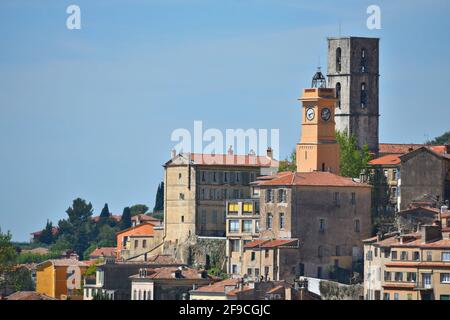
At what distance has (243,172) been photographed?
106375 millimetres

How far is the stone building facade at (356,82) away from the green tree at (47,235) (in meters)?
68.0

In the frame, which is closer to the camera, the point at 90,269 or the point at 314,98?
the point at 314,98

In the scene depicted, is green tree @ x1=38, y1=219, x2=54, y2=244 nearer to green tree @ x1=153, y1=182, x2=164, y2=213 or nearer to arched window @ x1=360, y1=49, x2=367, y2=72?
green tree @ x1=153, y1=182, x2=164, y2=213

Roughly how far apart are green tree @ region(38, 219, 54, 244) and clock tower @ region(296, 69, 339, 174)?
76336mm

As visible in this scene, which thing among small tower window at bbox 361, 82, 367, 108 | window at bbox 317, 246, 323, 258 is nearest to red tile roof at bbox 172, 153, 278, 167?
small tower window at bbox 361, 82, 367, 108

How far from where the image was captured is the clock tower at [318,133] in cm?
10181

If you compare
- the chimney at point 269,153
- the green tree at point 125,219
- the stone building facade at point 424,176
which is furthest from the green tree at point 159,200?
A: the stone building facade at point 424,176

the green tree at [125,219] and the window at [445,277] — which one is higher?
the green tree at [125,219]

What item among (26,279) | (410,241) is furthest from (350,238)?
(26,279)

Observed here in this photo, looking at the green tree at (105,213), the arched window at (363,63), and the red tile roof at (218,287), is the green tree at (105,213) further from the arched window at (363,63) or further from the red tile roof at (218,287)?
the red tile roof at (218,287)

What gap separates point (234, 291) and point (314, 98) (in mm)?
19858

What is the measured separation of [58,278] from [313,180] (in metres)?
23.1
